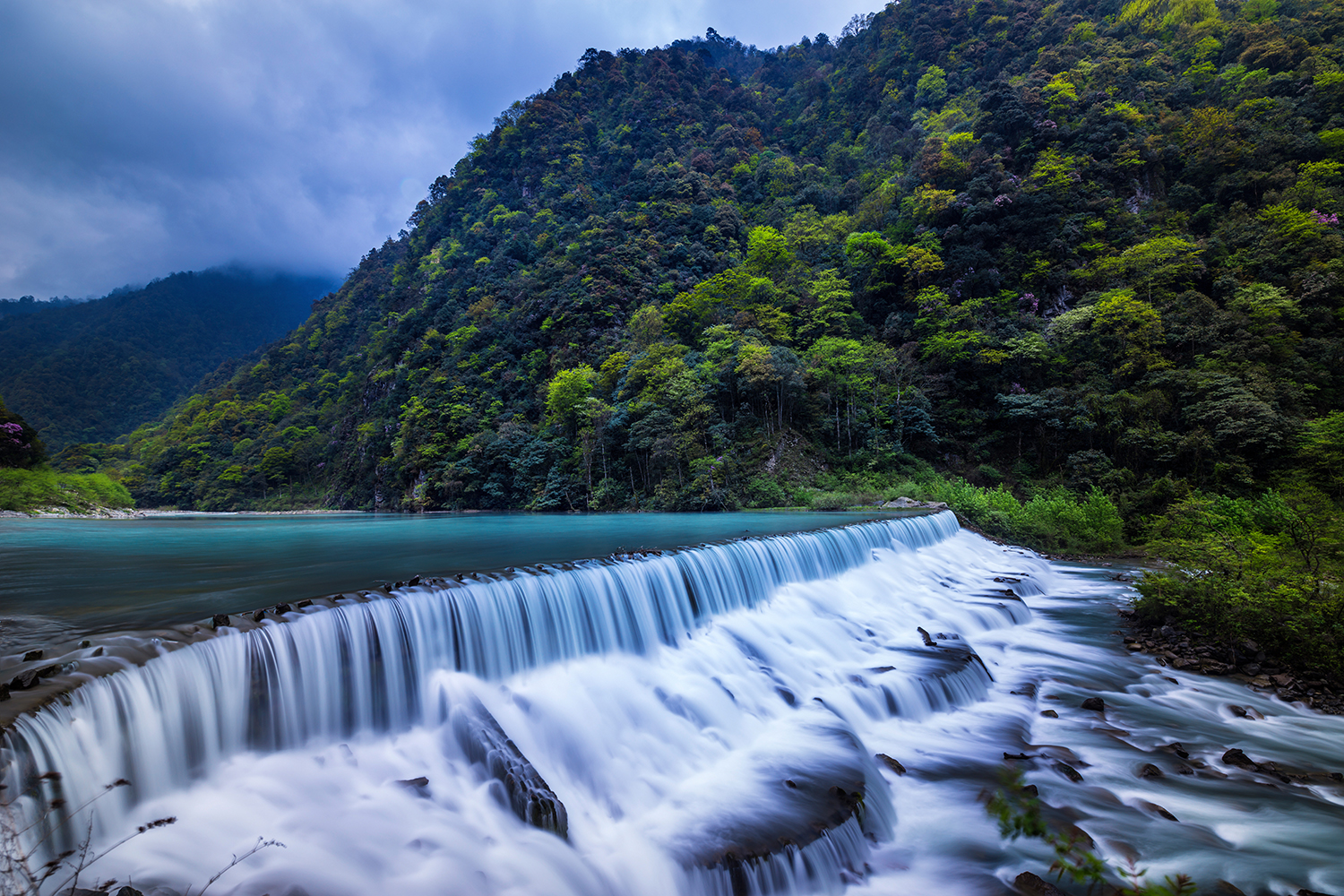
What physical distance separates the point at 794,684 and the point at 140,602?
7.79 metres

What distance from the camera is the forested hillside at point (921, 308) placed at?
61.8 ft

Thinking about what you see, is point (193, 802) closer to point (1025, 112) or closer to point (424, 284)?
point (1025, 112)

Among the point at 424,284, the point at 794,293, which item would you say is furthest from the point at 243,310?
the point at 794,293

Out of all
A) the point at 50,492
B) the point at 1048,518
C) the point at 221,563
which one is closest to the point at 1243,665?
the point at 1048,518

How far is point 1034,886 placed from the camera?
11.4ft

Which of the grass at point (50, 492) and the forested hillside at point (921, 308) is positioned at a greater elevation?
the forested hillside at point (921, 308)

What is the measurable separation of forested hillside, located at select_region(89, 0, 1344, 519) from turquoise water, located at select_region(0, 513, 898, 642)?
39.0 feet

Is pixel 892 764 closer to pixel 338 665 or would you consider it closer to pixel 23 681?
pixel 338 665

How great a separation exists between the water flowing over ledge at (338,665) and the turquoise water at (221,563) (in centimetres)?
171

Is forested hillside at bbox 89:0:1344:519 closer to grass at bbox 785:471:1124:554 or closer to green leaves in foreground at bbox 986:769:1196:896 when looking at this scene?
grass at bbox 785:471:1124:554

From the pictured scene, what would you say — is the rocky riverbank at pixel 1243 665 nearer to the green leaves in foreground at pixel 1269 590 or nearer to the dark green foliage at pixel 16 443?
the green leaves in foreground at pixel 1269 590

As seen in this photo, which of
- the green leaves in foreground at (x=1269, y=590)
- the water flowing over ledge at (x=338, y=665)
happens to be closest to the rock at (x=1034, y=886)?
the water flowing over ledge at (x=338, y=665)

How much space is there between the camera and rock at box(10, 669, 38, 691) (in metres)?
2.94

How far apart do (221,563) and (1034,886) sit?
12155mm
